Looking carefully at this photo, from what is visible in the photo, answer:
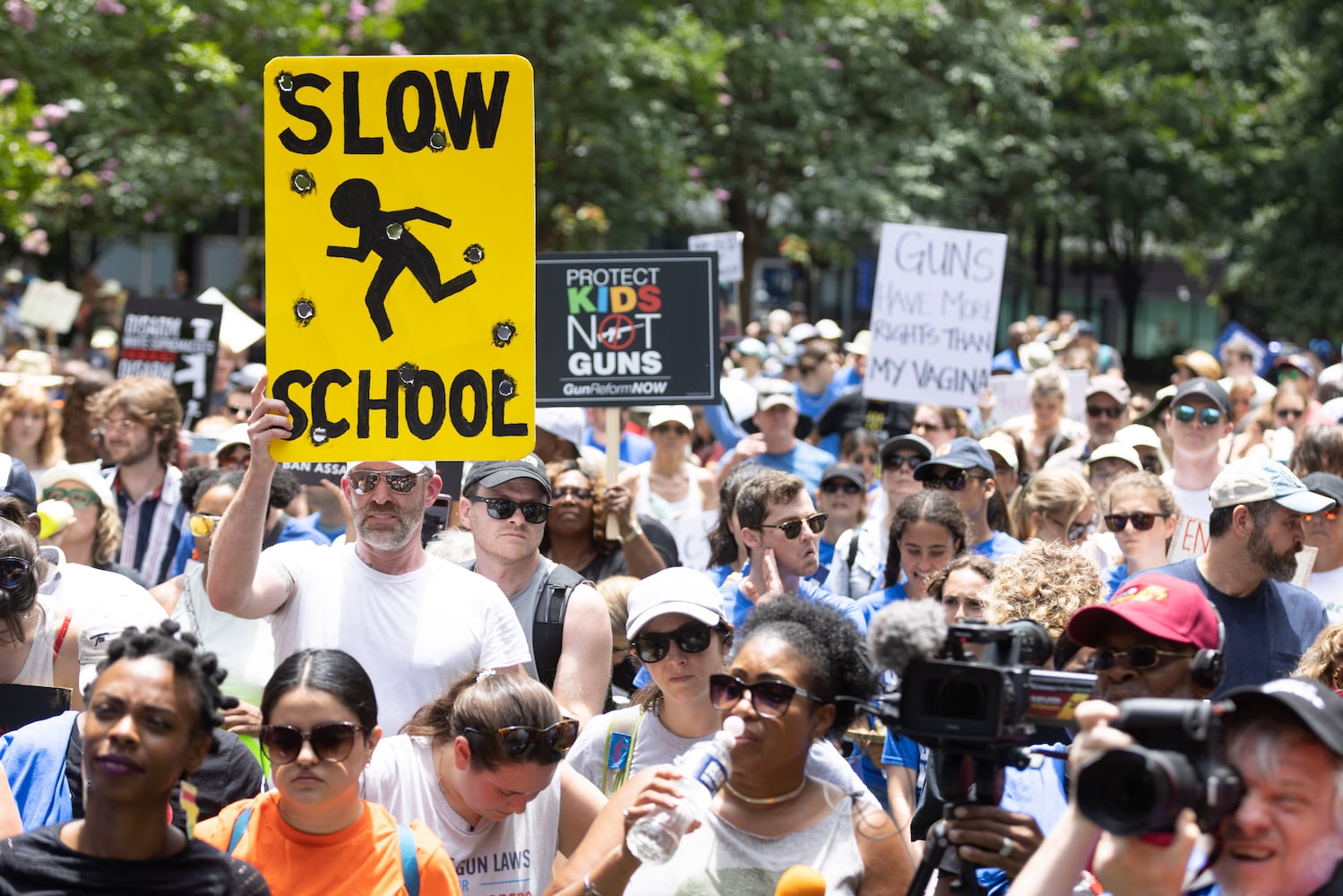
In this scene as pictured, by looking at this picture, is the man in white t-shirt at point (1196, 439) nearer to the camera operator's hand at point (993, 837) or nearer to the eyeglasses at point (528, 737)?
the eyeglasses at point (528, 737)

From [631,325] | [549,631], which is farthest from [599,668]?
[631,325]

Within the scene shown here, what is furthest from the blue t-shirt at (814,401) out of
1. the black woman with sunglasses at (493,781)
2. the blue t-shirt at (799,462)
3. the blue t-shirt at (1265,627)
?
the black woman with sunglasses at (493,781)

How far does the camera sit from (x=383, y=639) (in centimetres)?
444

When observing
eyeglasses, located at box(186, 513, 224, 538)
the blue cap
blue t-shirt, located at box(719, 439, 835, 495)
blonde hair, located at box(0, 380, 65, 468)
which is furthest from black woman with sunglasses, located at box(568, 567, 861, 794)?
blonde hair, located at box(0, 380, 65, 468)

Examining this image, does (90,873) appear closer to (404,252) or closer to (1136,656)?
(1136,656)

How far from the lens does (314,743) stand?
3463 millimetres

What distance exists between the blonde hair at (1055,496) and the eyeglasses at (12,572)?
414 cm

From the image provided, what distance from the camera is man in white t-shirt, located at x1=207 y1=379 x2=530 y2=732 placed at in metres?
4.30

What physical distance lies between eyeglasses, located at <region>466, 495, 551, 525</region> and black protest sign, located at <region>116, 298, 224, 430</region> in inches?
201

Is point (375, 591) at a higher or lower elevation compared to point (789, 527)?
lower

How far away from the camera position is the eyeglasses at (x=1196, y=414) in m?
7.35

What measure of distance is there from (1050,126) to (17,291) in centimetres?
1603

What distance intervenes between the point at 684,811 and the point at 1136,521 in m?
3.70

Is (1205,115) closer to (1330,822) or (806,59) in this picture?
(806,59)
